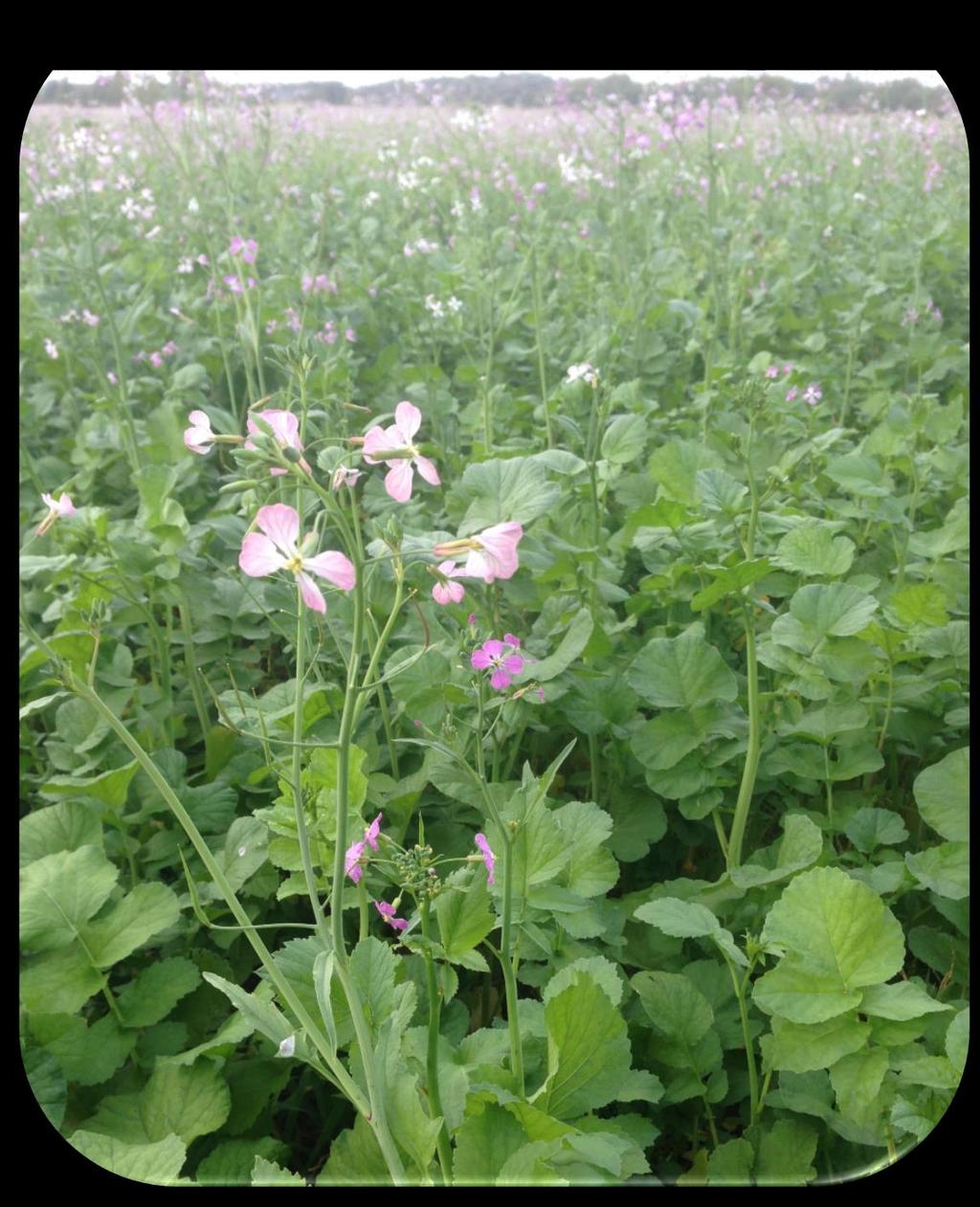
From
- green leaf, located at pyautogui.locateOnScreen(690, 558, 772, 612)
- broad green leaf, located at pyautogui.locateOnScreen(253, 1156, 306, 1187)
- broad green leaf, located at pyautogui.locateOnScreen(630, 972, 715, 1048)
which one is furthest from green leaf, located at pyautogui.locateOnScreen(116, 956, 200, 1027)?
green leaf, located at pyautogui.locateOnScreen(690, 558, 772, 612)

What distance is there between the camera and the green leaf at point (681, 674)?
1.28m

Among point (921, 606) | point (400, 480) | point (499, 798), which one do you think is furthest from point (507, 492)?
point (921, 606)

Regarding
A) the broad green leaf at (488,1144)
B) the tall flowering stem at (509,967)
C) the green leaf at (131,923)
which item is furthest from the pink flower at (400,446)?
the green leaf at (131,923)

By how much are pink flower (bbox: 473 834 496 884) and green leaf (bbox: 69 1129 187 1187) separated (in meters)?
0.35

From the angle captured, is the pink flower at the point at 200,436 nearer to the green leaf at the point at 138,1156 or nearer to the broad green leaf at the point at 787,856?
the green leaf at the point at 138,1156

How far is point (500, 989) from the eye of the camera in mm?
1214

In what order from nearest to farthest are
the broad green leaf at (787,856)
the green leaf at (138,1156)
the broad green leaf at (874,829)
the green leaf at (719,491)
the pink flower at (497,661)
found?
the green leaf at (138,1156) < the pink flower at (497,661) < the broad green leaf at (787,856) < the broad green leaf at (874,829) < the green leaf at (719,491)

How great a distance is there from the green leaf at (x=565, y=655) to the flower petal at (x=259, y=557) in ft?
1.81

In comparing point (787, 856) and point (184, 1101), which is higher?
point (787, 856)

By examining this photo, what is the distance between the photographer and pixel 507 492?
1273 millimetres

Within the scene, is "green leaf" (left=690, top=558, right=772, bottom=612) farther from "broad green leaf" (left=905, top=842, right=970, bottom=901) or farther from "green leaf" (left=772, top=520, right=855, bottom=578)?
"broad green leaf" (left=905, top=842, right=970, bottom=901)

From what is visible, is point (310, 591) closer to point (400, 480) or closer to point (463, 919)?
point (400, 480)

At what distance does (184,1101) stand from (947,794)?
2.92 feet

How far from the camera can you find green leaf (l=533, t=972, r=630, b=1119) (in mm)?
885
